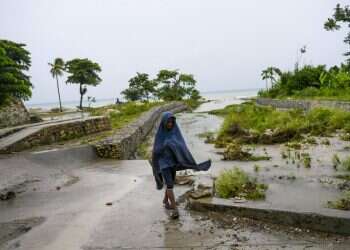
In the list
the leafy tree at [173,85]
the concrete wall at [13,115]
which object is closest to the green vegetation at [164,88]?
the leafy tree at [173,85]

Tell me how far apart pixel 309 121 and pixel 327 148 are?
4905 millimetres

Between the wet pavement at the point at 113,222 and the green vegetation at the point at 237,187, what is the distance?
2.00 ft

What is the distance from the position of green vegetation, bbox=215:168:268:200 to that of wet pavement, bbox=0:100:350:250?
0.61 meters

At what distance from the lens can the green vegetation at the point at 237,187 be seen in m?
5.53

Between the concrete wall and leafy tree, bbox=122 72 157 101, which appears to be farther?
leafy tree, bbox=122 72 157 101

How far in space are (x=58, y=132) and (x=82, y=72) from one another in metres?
33.2

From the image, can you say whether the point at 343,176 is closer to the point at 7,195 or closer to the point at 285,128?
the point at 285,128

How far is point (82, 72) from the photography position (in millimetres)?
45219

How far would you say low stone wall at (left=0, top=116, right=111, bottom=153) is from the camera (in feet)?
36.4

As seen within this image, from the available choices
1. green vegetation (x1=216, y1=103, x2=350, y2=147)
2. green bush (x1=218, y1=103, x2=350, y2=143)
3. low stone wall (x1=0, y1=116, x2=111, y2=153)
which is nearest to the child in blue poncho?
low stone wall (x1=0, y1=116, x2=111, y2=153)

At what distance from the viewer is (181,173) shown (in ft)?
26.8

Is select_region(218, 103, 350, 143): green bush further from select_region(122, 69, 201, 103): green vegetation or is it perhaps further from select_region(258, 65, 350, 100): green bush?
select_region(122, 69, 201, 103): green vegetation

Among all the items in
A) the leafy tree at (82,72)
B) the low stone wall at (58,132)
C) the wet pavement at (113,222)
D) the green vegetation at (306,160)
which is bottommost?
the wet pavement at (113,222)

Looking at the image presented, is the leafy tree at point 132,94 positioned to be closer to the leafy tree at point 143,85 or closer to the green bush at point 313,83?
the leafy tree at point 143,85
